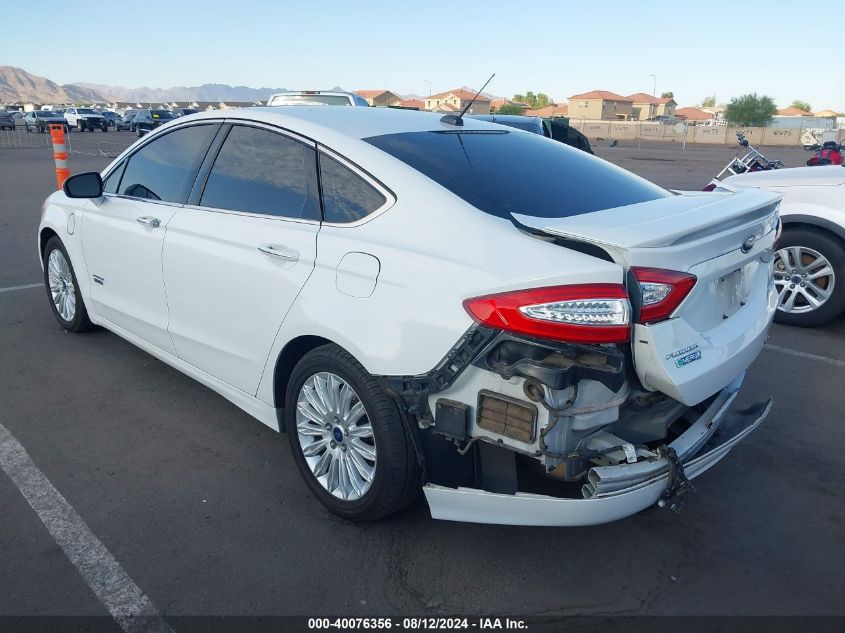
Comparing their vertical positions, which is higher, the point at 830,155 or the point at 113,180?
the point at 113,180

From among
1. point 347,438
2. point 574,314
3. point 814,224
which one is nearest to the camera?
point 574,314

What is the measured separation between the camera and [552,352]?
224cm

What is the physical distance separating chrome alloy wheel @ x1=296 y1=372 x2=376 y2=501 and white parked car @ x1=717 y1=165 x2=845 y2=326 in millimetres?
4309

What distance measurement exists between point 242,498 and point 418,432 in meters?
1.14

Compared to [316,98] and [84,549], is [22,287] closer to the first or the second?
[84,549]

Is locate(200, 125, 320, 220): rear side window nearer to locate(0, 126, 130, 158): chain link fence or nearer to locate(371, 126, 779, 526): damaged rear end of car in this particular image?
locate(371, 126, 779, 526): damaged rear end of car

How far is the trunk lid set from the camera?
2.32 metres

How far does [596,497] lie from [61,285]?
460 cm

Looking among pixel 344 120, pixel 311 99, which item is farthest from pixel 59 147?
pixel 344 120

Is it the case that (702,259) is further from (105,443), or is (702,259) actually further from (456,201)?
(105,443)

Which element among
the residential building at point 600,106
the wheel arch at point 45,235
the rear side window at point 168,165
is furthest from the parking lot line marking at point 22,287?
the residential building at point 600,106

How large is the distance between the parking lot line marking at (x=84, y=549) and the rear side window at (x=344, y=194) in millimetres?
1668

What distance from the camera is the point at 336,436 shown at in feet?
9.71

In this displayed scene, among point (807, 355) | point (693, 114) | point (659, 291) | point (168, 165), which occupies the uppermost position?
point (168, 165)
